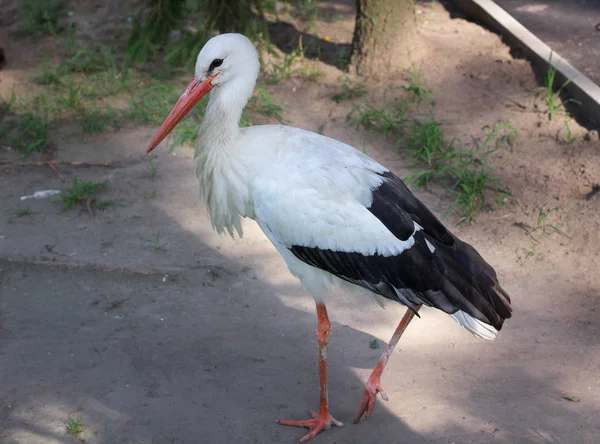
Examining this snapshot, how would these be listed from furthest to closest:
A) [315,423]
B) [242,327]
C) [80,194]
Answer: [80,194]
[242,327]
[315,423]

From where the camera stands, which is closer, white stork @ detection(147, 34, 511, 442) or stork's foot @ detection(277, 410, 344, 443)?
white stork @ detection(147, 34, 511, 442)

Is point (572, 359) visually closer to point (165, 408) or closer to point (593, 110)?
point (165, 408)

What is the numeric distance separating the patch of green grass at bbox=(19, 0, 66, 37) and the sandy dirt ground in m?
1.98

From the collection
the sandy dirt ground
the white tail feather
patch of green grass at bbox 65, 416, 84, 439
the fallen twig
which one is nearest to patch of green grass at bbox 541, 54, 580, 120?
the sandy dirt ground

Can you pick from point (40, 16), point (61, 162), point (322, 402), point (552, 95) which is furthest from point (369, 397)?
point (40, 16)

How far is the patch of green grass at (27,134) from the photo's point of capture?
5.57 m

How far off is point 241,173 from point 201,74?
0.47m

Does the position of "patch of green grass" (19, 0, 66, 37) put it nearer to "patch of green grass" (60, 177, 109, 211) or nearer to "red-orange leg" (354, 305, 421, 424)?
"patch of green grass" (60, 177, 109, 211)

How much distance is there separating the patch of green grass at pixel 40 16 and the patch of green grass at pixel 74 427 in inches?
186

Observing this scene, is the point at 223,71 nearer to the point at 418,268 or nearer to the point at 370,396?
the point at 418,268

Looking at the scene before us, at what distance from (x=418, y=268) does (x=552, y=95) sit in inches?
127

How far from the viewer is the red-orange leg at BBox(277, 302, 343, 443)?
344 cm

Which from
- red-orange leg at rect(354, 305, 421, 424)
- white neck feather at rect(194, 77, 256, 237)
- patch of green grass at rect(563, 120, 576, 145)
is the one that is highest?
white neck feather at rect(194, 77, 256, 237)

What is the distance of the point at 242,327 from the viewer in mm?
4055
